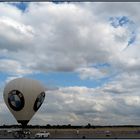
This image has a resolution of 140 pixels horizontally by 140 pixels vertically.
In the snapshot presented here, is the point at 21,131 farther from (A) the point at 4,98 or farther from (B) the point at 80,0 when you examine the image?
(B) the point at 80,0

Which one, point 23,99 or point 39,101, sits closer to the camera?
point 23,99

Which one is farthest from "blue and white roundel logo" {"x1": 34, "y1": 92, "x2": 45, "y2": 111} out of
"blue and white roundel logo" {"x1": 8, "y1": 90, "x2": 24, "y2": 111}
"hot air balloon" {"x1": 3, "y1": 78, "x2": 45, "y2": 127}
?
"blue and white roundel logo" {"x1": 8, "y1": 90, "x2": 24, "y2": 111}

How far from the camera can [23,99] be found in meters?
32.9

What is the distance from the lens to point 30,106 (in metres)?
32.9

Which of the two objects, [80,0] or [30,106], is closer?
[80,0]

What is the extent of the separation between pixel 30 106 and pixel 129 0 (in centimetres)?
2373

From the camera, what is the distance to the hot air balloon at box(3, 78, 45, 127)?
108 feet

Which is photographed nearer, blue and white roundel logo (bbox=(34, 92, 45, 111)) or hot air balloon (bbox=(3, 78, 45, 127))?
hot air balloon (bbox=(3, 78, 45, 127))

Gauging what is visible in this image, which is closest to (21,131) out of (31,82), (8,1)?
(31,82)

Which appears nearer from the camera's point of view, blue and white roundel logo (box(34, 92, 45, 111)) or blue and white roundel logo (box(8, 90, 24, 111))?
blue and white roundel logo (box(8, 90, 24, 111))

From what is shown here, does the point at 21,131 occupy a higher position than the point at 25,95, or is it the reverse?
the point at 25,95

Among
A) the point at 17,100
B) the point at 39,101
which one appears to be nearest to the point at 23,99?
the point at 17,100

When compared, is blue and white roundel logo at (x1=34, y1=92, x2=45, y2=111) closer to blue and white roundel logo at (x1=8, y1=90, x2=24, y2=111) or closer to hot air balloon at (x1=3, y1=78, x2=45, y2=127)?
hot air balloon at (x1=3, y1=78, x2=45, y2=127)

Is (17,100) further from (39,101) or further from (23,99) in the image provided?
(39,101)
